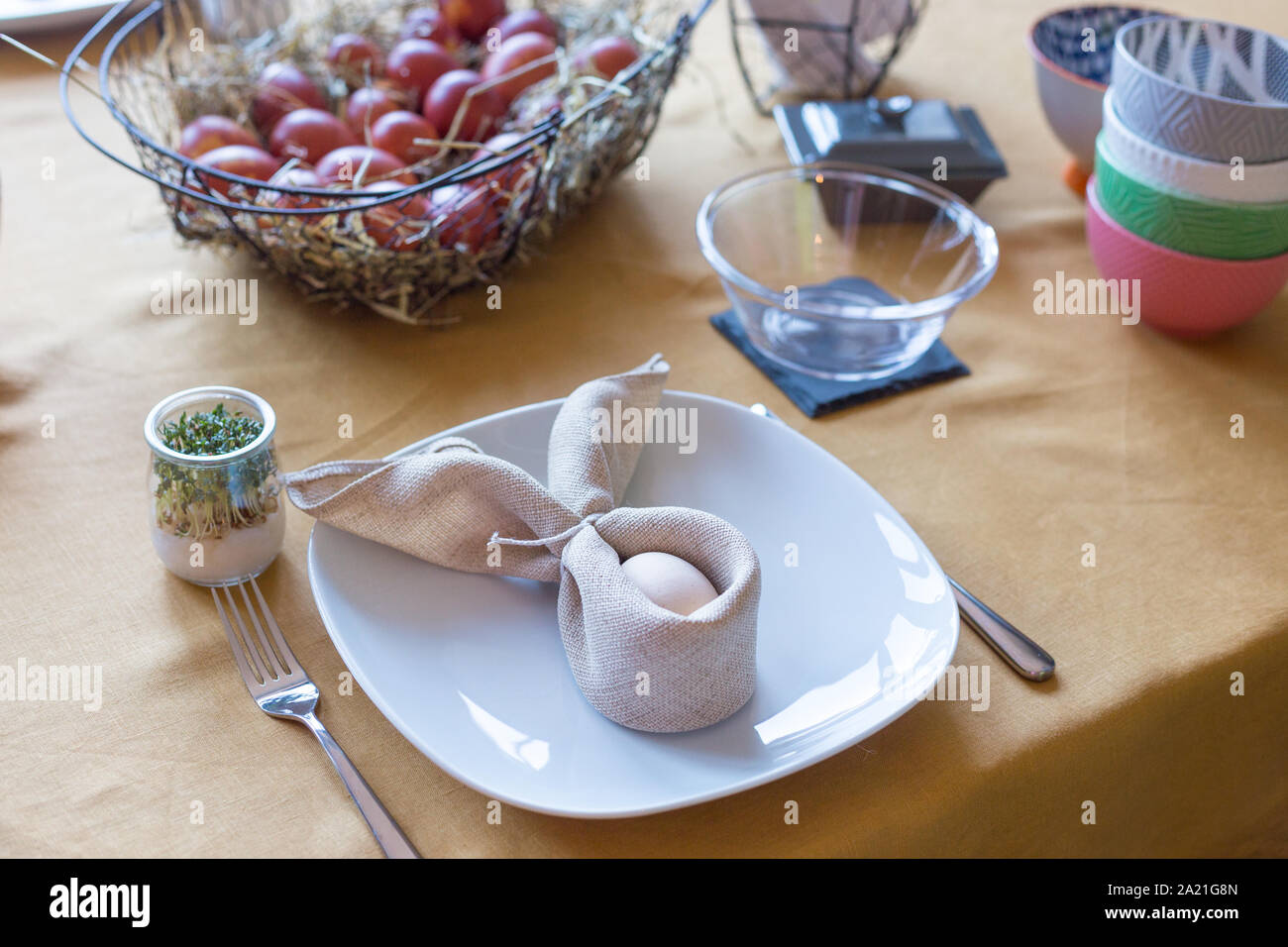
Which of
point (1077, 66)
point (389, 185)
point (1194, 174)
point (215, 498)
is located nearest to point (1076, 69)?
point (1077, 66)

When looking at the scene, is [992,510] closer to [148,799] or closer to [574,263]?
[574,263]

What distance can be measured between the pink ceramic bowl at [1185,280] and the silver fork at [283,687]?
642 mm

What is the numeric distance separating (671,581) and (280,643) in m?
0.21

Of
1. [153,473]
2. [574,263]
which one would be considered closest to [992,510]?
[574,263]

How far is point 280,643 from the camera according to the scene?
56 cm

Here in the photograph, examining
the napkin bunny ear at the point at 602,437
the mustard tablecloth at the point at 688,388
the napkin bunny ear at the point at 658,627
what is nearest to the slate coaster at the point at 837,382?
the mustard tablecloth at the point at 688,388

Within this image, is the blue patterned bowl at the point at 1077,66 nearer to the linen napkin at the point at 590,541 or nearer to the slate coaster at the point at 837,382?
the slate coaster at the point at 837,382

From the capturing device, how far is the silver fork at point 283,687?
49 cm

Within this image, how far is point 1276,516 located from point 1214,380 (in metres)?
0.14

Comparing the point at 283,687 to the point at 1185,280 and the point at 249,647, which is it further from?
the point at 1185,280

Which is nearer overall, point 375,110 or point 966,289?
point 966,289

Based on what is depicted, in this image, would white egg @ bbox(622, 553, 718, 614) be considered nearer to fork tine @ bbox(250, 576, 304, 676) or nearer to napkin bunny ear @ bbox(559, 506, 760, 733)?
napkin bunny ear @ bbox(559, 506, 760, 733)

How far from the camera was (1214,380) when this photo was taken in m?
0.79

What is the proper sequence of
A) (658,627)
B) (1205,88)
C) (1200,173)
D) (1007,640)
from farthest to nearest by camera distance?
(1205,88)
(1200,173)
(1007,640)
(658,627)
